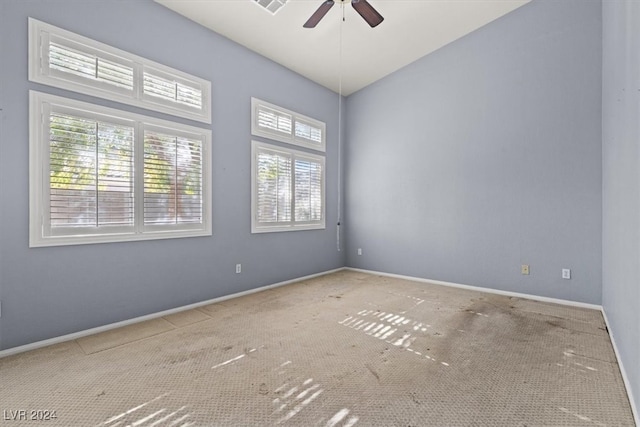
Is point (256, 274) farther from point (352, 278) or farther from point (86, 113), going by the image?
point (86, 113)

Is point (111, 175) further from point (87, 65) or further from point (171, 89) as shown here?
point (171, 89)

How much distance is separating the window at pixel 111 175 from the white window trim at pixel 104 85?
0.14 m

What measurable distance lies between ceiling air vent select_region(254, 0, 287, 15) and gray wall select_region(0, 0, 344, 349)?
30.7 inches

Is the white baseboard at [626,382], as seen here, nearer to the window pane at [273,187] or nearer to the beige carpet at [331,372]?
the beige carpet at [331,372]

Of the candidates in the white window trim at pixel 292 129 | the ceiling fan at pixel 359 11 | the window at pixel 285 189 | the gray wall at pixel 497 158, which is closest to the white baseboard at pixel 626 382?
the gray wall at pixel 497 158

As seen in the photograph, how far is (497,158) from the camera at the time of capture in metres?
4.24

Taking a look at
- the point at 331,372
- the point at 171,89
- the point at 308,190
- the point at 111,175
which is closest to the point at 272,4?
the point at 171,89

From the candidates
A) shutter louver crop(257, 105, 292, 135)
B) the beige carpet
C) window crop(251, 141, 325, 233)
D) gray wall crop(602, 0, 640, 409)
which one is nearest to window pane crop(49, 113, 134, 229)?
the beige carpet

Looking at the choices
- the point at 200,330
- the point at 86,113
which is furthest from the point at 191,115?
the point at 200,330

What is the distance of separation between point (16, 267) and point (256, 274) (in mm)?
2487

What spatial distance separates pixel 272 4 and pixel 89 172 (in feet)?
8.67

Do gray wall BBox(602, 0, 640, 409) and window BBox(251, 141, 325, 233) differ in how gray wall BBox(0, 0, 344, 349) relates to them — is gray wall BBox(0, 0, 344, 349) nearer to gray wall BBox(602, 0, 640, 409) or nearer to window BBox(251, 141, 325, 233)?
window BBox(251, 141, 325, 233)

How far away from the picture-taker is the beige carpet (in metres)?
1.75

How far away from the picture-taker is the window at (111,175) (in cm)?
261
